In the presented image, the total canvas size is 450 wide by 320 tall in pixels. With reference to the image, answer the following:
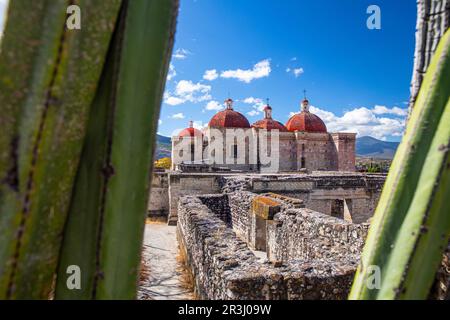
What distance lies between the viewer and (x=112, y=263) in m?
0.86

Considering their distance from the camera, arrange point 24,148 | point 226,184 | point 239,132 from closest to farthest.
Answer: point 24,148
point 226,184
point 239,132

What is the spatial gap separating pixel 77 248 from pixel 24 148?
1.06 feet

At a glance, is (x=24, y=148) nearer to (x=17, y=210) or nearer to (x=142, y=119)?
(x=17, y=210)

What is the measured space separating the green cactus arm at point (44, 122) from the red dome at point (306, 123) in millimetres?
30184

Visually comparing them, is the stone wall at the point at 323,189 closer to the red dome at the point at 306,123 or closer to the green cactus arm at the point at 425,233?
the green cactus arm at the point at 425,233

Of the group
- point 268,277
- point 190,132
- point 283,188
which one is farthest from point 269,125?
point 268,277

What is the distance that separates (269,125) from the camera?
95.6 feet

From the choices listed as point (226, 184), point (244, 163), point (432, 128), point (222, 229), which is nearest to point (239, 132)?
point (244, 163)

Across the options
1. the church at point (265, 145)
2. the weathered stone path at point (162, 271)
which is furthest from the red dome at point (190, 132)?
the weathered stone path at point (162, 271)

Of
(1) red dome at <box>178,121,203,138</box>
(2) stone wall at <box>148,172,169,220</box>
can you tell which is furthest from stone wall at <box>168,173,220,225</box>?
(1) red dome at <box>178,121,203,138</box>

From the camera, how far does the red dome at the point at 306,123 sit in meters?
29.9

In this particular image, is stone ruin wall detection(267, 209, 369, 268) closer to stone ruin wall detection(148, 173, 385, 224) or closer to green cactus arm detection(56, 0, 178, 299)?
green cactus arm detection(56, 0, 178, 299)

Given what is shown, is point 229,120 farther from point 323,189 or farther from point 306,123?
point 323,189

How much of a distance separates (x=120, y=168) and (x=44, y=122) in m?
0.22
